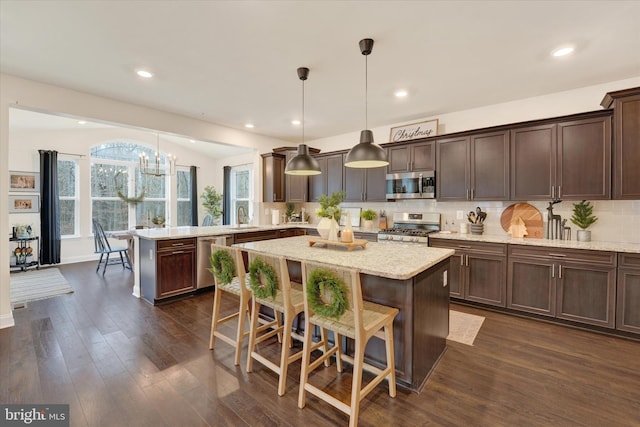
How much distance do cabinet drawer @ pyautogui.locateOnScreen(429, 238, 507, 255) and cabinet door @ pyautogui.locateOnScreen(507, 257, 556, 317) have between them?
16 centimetres

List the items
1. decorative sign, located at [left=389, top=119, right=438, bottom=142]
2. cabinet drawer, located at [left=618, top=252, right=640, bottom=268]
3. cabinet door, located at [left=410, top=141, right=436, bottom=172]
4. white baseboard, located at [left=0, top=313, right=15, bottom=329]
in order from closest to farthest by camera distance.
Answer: cabinet drawer, located at [left=618, top=252, right=640, bottom=268], white baseboard, located at [left=0, top=313, right=15, bottom=329], cabinet door, located at [left=410, top=141, right=436, bottom=172], decorative sign, located at [left=389, top=119, right=438, bottom=142]

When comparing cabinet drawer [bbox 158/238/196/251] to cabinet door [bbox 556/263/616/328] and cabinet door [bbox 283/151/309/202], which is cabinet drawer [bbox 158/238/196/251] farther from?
cabinet door [bbox 556/263/616/328]

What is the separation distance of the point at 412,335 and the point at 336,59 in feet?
8.35

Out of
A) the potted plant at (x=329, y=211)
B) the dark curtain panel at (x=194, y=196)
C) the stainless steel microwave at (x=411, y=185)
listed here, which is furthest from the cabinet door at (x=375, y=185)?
the dark curtain panel at (x=194, y=196)

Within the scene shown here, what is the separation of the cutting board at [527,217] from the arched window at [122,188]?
7.70 metres

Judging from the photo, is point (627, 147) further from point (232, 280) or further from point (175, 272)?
point (175, 272)

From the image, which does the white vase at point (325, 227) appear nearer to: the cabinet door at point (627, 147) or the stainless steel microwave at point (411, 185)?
the stainless steel microwave at point (411, 185)

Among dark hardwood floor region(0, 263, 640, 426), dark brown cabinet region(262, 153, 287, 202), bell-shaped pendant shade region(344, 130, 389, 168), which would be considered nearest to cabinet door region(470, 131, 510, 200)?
dark hardwood floor region(0, 263, 640, 426)

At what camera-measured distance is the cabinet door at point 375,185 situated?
4848mm

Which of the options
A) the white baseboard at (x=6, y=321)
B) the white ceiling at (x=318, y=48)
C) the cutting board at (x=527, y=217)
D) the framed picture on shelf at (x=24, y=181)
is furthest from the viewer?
the framed picture on shelf at (x=24, y=181)

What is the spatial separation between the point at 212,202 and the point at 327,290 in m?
7.52

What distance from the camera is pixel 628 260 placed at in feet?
9.14

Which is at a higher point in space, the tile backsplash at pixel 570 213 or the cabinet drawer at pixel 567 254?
the tile backsplash at pixel 570 213

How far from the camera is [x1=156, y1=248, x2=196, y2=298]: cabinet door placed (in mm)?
3807
